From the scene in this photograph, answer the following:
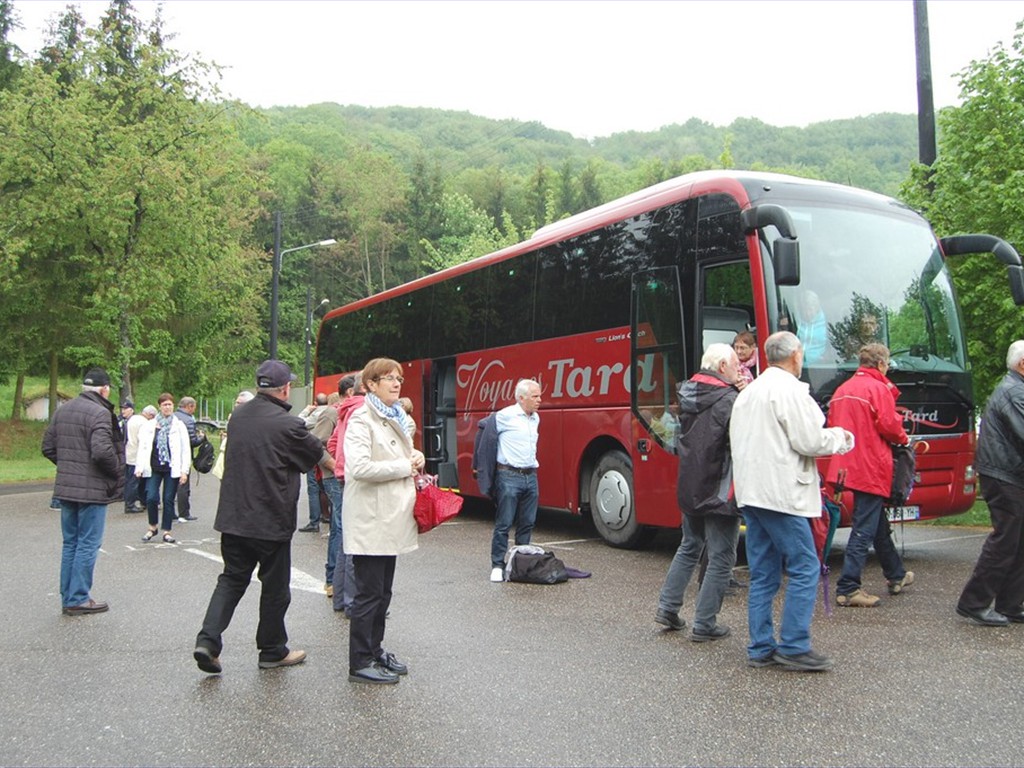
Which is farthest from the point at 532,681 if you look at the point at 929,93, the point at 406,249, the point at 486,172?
the point at 486,172

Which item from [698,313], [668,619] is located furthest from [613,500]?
[668,619]

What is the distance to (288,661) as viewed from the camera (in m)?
5.69

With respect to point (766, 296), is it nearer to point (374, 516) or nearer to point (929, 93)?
point (374, 516)

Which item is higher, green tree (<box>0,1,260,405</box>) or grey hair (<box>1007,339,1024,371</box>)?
green tree (<box>0,1,260,405</box>)

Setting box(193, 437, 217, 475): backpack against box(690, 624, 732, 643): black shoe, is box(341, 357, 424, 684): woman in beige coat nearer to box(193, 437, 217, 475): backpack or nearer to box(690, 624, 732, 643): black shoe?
box(690, 624, 732, 643): black shoe

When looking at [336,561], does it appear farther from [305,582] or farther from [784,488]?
[784,488]

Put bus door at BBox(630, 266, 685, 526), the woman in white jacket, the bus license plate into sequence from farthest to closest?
→ 1. the woman in white jacket
2. bus door at BBox(630, 266, 685, 526)
3. the bus license plate

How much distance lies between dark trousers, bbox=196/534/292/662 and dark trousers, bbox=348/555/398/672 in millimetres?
530

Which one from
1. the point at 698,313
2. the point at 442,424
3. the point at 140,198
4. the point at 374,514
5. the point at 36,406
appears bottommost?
the point at 374,514

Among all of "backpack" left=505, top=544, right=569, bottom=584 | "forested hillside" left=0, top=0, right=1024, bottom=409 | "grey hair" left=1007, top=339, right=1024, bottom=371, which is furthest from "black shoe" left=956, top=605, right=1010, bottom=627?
"forested hillside" left=0, top=0, right=1024, bottom=409

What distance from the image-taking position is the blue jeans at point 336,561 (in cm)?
710

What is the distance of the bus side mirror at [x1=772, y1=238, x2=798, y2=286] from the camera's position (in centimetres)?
777

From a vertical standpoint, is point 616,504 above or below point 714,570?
above

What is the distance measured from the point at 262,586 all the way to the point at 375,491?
91cm
